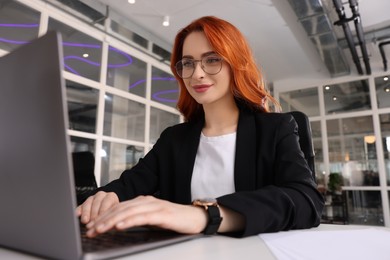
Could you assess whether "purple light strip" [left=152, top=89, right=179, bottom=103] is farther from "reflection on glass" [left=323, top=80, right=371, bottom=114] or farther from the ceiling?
"reflection on glass" [left=323, top=80, right=371, bottom=114]

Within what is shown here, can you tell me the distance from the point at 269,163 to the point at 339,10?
3676 mm

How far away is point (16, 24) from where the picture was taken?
127 inches

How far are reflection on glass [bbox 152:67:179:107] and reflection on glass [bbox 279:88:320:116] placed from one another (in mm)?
3008

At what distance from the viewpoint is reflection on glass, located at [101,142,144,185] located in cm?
411

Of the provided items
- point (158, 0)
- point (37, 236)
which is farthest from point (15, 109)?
point (158, 0)

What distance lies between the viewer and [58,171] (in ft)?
1.13

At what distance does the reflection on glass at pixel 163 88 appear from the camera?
518 centimetres

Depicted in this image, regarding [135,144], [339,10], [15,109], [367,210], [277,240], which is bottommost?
[367,210]

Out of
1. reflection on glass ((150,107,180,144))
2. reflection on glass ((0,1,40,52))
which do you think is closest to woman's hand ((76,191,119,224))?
reflection on glass ((0,1,40,52))

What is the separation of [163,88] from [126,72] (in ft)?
2.92

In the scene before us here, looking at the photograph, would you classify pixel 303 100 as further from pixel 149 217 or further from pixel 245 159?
pixel 149 217

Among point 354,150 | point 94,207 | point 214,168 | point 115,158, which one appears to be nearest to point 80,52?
point 115,158

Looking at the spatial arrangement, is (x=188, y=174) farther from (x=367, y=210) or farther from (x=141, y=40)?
(x=367, y=210)

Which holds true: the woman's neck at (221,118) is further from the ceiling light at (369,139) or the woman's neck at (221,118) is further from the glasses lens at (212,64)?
the ceiling light at (369,139)
